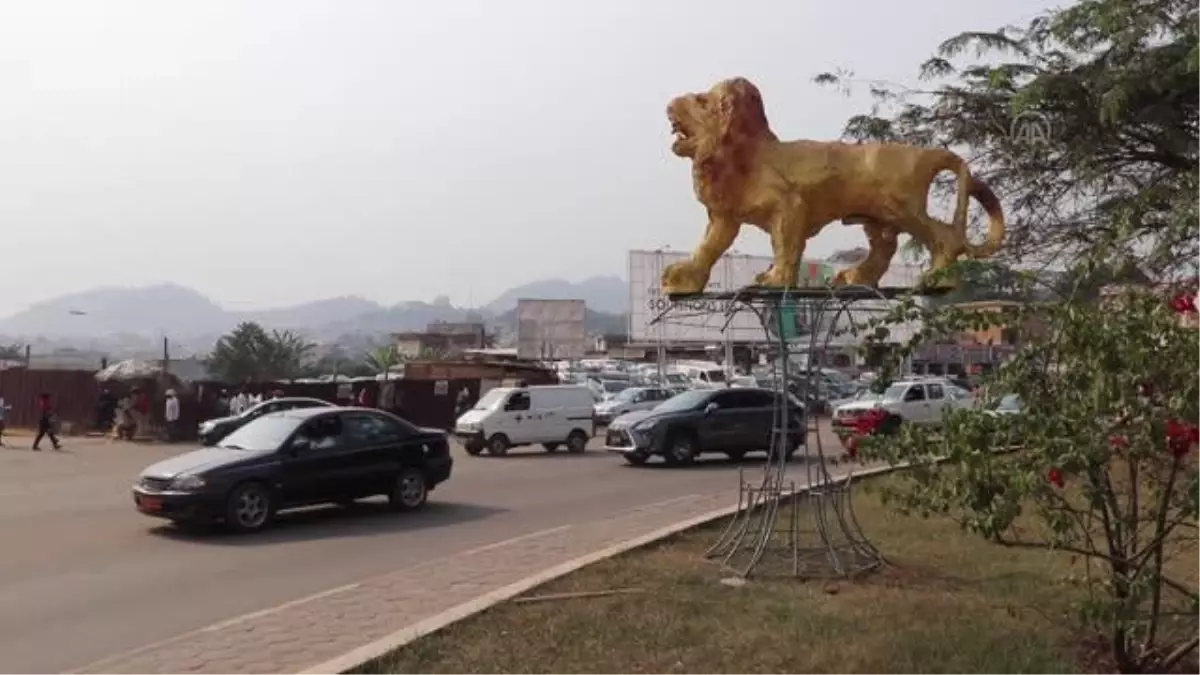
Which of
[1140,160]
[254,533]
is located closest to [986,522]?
[254,533]

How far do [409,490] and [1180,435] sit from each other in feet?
38.6

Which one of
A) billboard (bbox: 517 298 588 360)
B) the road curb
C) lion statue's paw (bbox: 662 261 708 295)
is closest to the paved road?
the road curb

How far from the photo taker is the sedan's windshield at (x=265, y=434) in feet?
47.8

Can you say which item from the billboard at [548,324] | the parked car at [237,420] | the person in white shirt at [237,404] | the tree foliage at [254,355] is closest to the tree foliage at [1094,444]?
the parked car at [237,420]

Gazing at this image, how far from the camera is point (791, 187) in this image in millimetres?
10445

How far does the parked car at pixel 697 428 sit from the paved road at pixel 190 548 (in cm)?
159

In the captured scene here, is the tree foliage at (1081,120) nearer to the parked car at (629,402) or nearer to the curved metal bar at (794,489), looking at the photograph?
the curved metal bar at (794,489)

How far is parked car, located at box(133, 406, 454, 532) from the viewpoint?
13516mm

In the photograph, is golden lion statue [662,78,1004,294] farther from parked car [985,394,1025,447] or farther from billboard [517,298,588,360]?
billboard [517,298,588,360]

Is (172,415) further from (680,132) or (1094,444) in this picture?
(1094,444)

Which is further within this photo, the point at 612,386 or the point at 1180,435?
the point at 612,386

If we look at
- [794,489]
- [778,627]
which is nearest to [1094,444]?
[778,627]

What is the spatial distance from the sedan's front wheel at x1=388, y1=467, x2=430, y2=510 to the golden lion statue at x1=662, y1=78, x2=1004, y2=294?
20.6ft

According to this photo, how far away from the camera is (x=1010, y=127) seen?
15.2 meters
